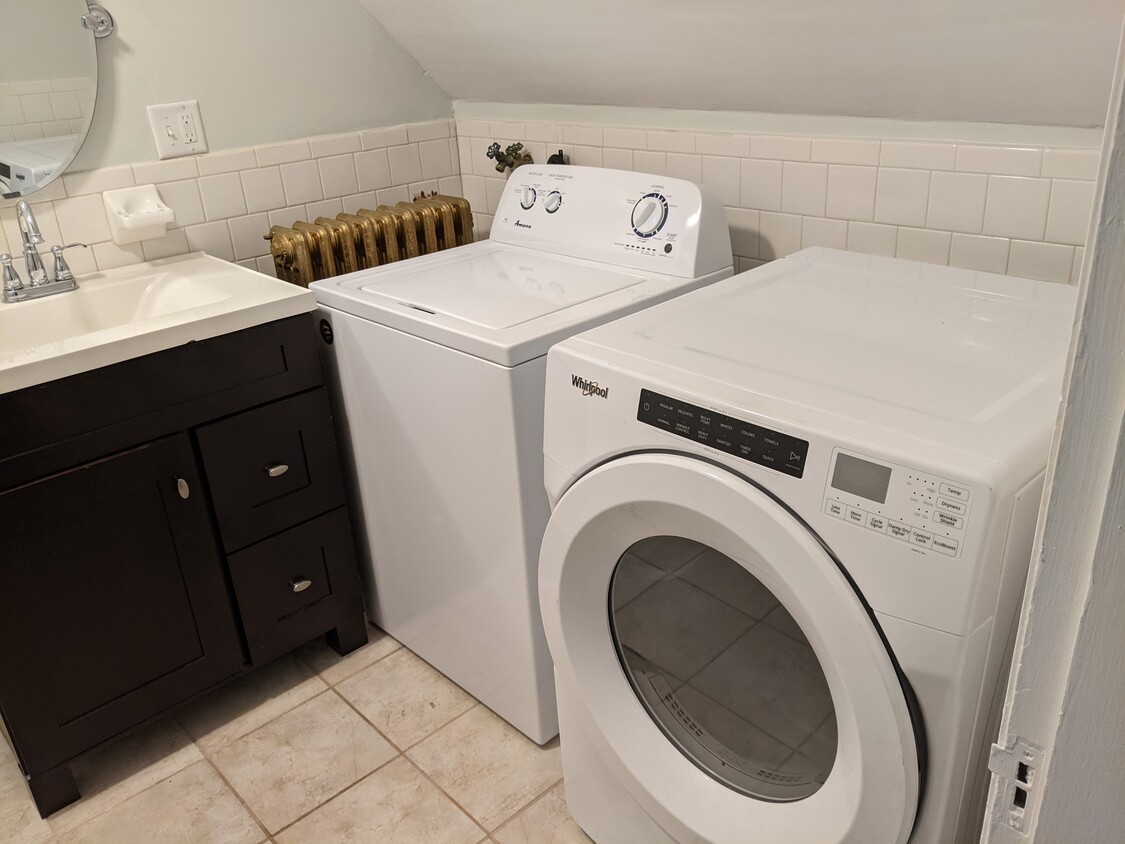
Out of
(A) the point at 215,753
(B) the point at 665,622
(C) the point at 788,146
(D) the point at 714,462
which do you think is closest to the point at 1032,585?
(D) the point at 714,462

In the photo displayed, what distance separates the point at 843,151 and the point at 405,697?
1.42 metres

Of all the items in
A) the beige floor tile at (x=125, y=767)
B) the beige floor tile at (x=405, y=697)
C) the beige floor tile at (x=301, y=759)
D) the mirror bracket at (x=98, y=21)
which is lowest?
the beige floor tile at (x=125, y=767)

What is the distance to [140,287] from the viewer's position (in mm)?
1840

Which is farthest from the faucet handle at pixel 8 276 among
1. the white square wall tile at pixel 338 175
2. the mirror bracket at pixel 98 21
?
the white square wall tile at pixel 338 175

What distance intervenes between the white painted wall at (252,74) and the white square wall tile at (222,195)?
0.08 m

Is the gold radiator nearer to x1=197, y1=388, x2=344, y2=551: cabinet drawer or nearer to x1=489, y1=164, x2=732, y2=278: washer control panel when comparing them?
x1=489, y1=164, x2=732, y2=278: washer control panel

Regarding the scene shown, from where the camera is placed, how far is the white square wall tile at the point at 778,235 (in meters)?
1.77

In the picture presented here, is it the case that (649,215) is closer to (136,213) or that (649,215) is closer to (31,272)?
(136,213)

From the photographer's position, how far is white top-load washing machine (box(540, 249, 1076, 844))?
86cm

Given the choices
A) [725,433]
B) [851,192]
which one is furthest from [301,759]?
[851,192]

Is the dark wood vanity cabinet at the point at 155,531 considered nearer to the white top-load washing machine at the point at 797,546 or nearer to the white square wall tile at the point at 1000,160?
the white top-load washing machine at the point at 797,546

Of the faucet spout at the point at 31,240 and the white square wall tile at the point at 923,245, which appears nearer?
the white square wall tile at the point at 923,245

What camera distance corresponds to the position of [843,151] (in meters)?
1.64

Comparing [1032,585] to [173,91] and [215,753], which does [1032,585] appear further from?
[173,91]
